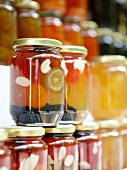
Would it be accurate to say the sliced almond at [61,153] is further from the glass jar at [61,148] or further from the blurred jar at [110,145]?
the blurred jar at [110,145]

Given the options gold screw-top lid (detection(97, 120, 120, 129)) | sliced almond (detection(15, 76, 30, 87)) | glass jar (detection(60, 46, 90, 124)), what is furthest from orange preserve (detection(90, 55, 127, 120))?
sliced almond (detection(15, 76, 30, 87))

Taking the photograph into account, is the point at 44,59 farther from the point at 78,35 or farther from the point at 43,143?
the point at 78,35

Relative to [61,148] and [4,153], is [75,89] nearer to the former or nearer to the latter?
[61,148]

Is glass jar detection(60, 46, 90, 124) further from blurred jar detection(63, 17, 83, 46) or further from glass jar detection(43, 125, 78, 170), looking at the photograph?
blurred jar detection(63, 17, 83, 46)

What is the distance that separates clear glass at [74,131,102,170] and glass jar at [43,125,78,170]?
0.08m

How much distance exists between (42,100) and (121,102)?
24.5 inches

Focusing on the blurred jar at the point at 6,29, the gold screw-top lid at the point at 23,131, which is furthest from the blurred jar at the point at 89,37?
the gold screw-top lid at the point at 23,131

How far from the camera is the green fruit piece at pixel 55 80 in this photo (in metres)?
1.10

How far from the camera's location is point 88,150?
1269mm

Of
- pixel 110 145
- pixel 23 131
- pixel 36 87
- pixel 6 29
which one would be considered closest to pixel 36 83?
pixel 36 87

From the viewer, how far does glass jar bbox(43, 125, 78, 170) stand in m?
1.10

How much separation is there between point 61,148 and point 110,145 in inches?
18.6

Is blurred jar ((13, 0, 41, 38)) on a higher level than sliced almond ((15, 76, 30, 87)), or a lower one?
higher

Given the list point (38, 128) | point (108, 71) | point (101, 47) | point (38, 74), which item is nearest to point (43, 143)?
point (38, 128)
